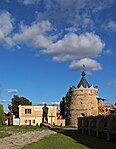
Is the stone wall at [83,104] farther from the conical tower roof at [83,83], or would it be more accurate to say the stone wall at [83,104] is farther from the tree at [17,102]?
the tree at [17,102]

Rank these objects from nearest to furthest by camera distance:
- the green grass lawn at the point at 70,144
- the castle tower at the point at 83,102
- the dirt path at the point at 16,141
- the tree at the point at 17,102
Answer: the green grass lawn at the point at 70,144, the dirt path at the point at 16,141, the castle tower at the point at 83,102, the tree at the point at 17,102

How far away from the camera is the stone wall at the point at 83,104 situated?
6444 centimetres

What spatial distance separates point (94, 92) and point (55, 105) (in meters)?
13.5

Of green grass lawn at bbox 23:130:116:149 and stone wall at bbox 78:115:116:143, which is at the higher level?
stone wall at bbox 78:115:116:143

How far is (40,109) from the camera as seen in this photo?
73.6 metres

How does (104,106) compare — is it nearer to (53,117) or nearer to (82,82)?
(82,82)

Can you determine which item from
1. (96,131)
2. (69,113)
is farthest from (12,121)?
(96,131)

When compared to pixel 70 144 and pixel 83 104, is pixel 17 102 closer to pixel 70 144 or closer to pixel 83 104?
pixel 83 104

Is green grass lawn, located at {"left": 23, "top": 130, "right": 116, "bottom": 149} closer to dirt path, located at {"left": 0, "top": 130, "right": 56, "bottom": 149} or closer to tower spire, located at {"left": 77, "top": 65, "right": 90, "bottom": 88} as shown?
dirt path, located at {"left": 0, "top": 130, "right": 56, "bottom": 149}

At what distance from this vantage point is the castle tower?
64438mm

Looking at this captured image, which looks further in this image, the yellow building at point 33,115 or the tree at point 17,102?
the tree at point 17,102

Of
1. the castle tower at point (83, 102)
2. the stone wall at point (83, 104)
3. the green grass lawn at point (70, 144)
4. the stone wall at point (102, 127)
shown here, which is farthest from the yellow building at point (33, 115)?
the green grass lawn at point (70, 144)

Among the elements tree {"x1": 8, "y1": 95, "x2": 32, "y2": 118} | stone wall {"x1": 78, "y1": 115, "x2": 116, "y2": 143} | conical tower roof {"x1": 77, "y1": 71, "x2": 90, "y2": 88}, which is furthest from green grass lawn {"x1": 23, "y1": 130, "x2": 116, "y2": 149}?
tree {"x1": 8, "y1": 95, "x2": 32, "y2": 118}

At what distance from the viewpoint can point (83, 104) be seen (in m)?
64.7
